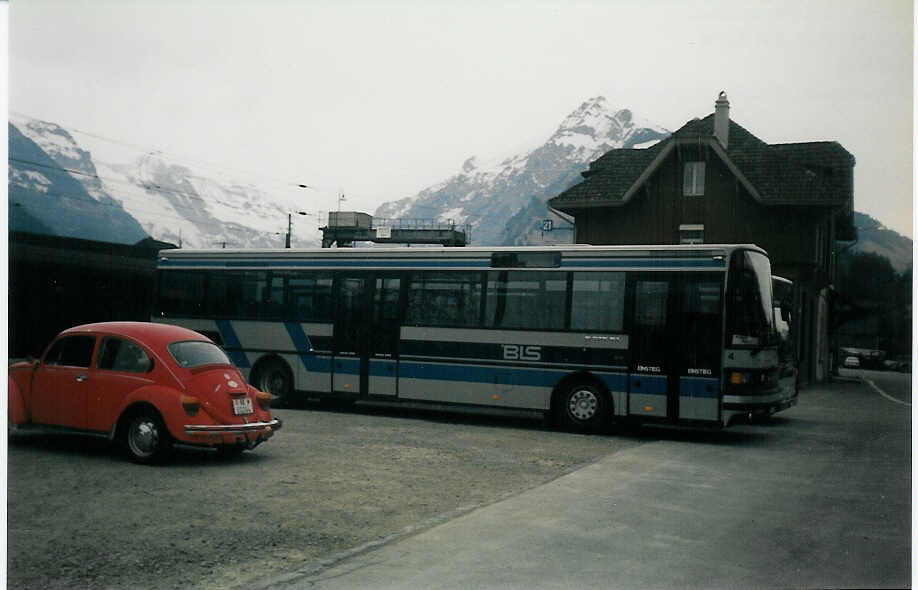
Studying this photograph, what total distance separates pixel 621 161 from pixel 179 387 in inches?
175

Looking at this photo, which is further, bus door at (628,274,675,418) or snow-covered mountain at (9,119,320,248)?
bus door at (628,274,675,418)

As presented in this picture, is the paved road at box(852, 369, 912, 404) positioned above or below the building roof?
below

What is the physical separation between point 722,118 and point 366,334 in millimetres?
6212

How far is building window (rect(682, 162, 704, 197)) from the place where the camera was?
29.5 feet

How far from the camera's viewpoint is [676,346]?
11211mm

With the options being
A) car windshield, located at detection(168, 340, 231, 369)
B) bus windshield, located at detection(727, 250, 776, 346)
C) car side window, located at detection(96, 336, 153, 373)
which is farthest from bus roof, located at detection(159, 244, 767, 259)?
car side window, located at detection(96, 336, 153, 373)

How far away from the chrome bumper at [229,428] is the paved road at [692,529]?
244 centimetres

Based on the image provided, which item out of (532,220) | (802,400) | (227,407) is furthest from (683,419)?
(227,407)

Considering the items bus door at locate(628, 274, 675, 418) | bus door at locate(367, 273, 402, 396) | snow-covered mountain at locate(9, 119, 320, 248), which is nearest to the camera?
snow-covered mountain at locate(9, 119, 320, 248)

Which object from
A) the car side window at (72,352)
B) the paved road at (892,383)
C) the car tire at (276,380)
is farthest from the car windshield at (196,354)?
the paved road at (892,383)

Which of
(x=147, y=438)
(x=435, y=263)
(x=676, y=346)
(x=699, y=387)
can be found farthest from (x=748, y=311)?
(x=147, y=438)

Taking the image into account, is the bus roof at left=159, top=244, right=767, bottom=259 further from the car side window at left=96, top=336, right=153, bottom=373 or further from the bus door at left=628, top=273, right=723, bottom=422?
the car side window at left=96, top=336, right=153, bottom=373

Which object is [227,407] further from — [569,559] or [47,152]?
[569,559]

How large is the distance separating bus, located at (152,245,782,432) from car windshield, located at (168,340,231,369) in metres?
0.87
